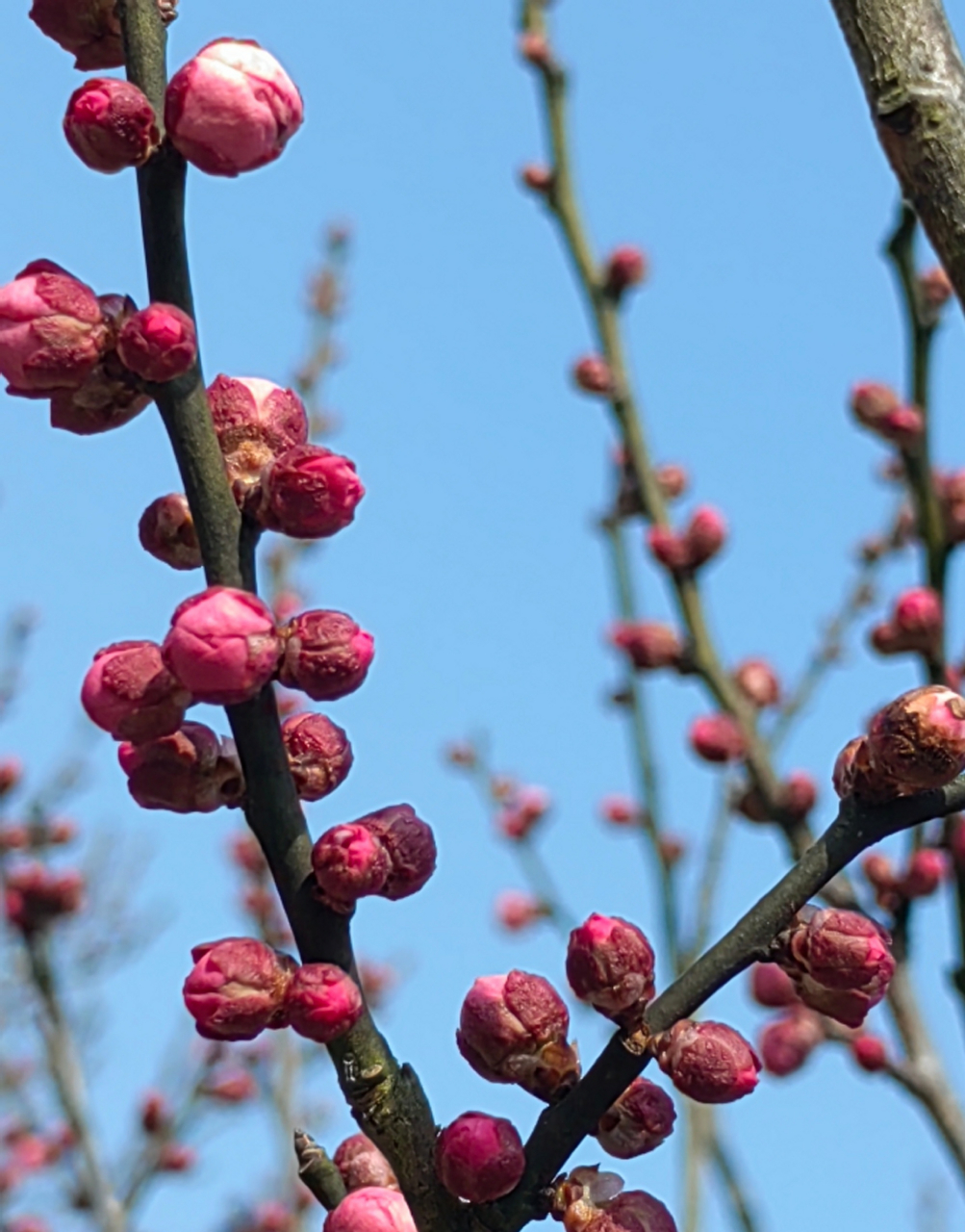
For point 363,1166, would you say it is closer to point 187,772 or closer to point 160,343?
point 187,772

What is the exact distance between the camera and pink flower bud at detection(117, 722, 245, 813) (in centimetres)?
119

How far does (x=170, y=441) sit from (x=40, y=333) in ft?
0.45

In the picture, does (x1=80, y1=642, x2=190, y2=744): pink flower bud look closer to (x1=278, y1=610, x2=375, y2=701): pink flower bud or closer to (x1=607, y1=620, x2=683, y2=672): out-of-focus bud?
(x1=278, y1=610, x2=375, y2=701): pink flower bud

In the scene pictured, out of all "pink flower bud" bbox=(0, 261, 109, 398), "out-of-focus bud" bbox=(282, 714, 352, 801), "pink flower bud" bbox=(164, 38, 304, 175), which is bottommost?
"out-of-focus bud" bbox=(282, 714, 352, 801)

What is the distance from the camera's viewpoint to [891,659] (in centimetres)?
354

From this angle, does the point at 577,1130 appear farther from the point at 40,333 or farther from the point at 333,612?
the point at 40,333

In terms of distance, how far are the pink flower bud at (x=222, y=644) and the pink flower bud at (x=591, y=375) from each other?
10.6 ft

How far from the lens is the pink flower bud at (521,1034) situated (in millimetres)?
1223

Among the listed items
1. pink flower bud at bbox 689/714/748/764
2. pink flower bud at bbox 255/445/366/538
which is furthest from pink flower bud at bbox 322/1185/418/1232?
pink flower bud at bbox 689/714/748/764

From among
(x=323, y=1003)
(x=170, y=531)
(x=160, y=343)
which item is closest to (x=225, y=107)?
(x=160, y=343)

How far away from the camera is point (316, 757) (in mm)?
1218

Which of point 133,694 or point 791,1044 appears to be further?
point 791,1044

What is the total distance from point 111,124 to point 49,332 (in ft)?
0.49

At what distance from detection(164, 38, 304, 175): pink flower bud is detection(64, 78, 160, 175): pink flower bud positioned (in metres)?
0.02
